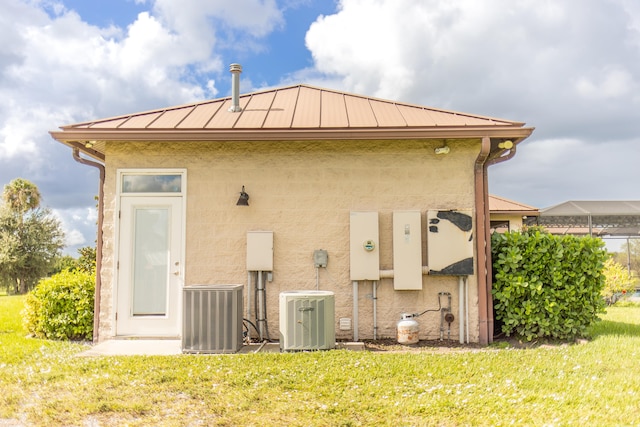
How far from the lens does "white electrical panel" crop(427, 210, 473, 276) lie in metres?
7.77

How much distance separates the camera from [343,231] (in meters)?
7.99

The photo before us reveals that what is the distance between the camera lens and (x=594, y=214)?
19922 mm

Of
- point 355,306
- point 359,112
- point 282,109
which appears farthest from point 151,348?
point 359,112

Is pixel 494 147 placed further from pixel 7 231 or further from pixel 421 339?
pixel 7 231

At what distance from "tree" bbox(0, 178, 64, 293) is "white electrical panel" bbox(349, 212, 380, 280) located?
23428 mm

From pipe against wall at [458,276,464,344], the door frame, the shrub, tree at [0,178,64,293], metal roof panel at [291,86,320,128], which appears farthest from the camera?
tree at [0,178,64,293]

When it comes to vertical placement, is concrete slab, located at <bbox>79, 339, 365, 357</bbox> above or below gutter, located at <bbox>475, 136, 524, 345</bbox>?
below

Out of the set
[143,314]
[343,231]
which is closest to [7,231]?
[143,314]

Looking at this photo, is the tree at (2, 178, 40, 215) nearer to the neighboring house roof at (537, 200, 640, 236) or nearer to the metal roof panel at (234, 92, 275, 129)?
the metal roof panel at (234, 92, 275, 129)

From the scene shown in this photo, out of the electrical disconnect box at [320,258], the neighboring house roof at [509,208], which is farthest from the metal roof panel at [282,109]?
the neighboring house roof at [509,208]

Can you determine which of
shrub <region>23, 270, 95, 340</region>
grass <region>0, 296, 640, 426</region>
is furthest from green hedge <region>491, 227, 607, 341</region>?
shrub <region>23, 270, 95, 340</region>

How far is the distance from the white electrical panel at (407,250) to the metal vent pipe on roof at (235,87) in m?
3.42

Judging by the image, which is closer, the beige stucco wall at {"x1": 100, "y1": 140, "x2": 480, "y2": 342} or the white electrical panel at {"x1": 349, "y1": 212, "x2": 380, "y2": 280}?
the white electrical panel at {"x1": 349, "y1": 212, "x2": 380, "y2": 280}

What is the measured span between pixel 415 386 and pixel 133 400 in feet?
9.06
